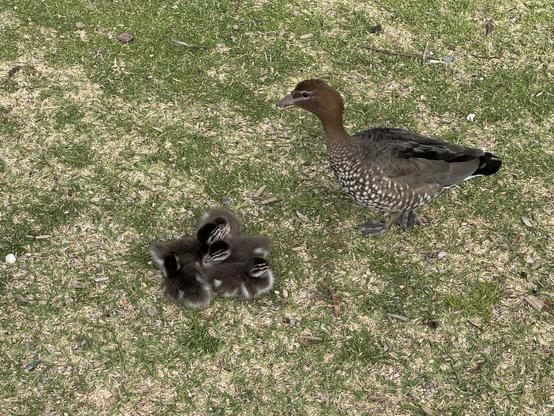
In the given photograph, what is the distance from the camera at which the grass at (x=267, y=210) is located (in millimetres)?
5219

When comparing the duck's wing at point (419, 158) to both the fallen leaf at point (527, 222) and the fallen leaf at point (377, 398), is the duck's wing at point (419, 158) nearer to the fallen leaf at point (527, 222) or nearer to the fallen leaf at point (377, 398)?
the fallen leaf at point (527, 222)

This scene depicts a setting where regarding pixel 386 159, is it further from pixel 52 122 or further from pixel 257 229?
pixel 52 122

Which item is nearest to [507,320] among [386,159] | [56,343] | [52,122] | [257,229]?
[386,159]

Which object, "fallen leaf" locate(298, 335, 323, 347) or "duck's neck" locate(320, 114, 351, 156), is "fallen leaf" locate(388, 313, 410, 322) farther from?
"duck's neck" locate(320, 114, 351, 156)

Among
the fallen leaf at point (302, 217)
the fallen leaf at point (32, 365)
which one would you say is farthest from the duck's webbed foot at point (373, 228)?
the fallen leaf at point (32, 365)

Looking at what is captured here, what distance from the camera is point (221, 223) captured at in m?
5.50

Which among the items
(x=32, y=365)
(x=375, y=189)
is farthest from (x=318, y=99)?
(x=32, y=365)

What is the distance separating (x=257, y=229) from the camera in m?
6.15

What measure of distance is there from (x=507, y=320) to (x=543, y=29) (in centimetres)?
436

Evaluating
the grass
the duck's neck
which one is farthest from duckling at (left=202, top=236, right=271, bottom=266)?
the duck's neck

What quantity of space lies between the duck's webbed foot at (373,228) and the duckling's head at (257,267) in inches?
47.5

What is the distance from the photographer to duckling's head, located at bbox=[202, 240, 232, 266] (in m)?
5.29

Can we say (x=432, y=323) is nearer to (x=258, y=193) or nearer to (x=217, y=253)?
(x=217, y=253)

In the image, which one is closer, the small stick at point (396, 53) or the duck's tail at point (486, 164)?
the duck's tail at point (486, 164)
